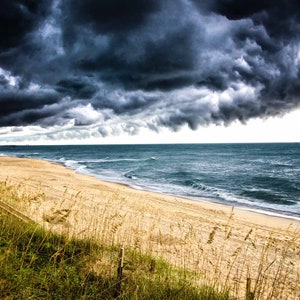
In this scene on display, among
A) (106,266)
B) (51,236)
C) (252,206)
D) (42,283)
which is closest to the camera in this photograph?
(42,283)

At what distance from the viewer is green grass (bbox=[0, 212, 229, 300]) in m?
4.25

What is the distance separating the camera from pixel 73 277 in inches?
188

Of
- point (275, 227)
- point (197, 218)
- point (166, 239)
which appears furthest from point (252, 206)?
point (166, 239)

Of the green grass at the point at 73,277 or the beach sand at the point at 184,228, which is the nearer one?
the green grass at the point at 73,277

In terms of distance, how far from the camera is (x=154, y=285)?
4773mm

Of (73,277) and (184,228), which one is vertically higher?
(73,277)

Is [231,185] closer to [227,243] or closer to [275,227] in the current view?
[275,227]

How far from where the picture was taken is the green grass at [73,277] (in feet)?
13.9

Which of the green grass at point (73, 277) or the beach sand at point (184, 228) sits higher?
the green grass at point (73, 277)

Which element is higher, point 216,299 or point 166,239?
point 216,299

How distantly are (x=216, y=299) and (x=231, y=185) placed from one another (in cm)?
3014

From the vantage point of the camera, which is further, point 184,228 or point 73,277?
point 184,228

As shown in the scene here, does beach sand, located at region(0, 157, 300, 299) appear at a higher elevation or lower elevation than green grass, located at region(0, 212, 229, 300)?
lower

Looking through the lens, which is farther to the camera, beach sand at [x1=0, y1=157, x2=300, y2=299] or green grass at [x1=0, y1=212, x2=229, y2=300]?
beach sand at [x1=0, y1=157, x2=300, y2=299]
